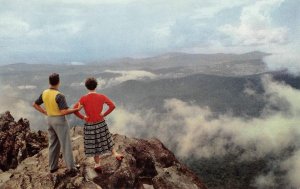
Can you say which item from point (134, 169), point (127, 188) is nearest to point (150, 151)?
point (134, 169)

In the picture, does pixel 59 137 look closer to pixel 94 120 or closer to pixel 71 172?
pixel 94 120

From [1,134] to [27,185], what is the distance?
3854 cm

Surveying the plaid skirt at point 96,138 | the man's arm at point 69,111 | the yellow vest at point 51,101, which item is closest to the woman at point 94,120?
the plaid skirt at point 96,138

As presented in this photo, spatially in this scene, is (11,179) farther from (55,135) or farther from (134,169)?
(134,169)

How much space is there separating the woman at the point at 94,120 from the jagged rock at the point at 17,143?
22253 millimetres

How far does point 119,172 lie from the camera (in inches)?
865

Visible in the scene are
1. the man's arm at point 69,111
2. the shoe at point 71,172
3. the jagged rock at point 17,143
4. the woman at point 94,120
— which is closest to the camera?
the man's arm at point 69,111

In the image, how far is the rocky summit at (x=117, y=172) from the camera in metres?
21.1

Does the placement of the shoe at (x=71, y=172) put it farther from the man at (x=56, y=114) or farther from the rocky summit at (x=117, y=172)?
the man at (x=56, y=114)

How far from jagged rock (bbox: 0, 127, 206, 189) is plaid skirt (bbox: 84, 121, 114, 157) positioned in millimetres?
1856

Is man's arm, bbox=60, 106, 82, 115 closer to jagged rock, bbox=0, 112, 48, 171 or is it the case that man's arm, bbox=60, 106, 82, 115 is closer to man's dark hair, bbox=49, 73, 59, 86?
man's dark hair, bbox=49, 73, 59, 86

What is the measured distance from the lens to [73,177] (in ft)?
69.2

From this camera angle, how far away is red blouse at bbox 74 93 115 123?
19.1 m

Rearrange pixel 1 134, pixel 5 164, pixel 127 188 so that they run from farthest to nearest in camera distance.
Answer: pixel 1 134, pixel 5 164, pixel 127 188
